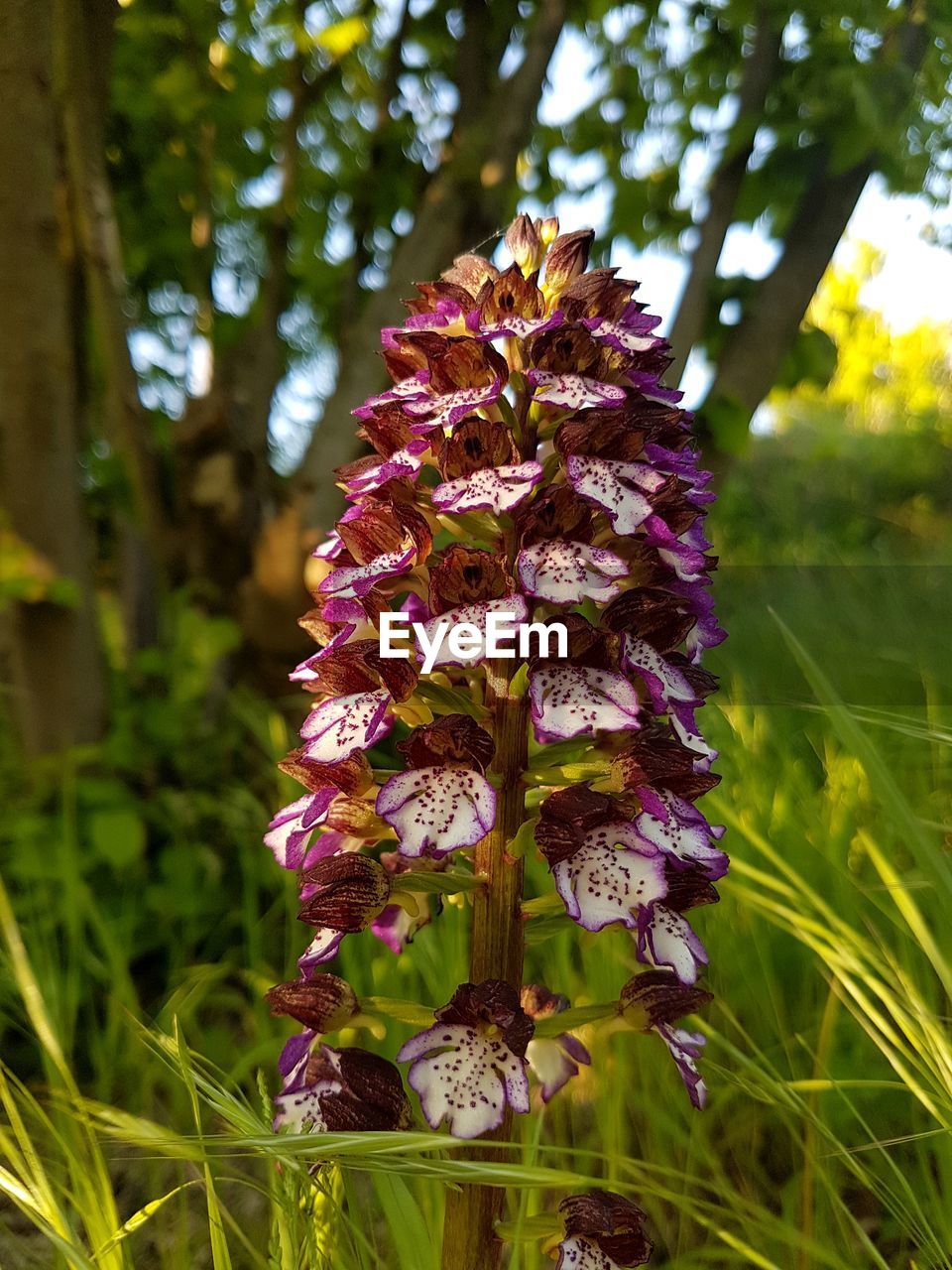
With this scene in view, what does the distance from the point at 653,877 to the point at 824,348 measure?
2.34 meters

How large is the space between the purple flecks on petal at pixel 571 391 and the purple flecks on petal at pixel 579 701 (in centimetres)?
26

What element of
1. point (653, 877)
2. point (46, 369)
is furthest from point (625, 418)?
point (46, 369)

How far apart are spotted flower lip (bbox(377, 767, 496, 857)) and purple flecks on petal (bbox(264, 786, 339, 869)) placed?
0.08 meters

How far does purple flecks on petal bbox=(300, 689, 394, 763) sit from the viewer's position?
913 millimetres

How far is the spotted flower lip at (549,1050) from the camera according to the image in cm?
104

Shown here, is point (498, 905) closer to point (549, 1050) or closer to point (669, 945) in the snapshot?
point (669, 945)

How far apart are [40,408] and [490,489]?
1.81 meters

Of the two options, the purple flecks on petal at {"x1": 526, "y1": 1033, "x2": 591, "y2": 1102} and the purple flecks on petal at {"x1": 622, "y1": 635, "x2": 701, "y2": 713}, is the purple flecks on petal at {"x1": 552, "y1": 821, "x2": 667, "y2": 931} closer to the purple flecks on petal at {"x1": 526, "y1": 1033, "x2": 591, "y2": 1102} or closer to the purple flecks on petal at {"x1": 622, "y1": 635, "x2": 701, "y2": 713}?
the purple flecks on petal at {"x1": 622, "y1": 635, "x2": 701, "y2": 713}

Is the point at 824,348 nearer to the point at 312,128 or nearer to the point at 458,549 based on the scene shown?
the point at 312,128

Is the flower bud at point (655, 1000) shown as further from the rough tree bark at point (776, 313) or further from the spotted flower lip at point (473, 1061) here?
the rough tree bark at point (776, 313)

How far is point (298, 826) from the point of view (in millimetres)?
1026

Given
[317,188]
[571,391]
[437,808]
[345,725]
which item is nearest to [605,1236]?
[437,808]

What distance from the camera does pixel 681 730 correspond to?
39.3 inches

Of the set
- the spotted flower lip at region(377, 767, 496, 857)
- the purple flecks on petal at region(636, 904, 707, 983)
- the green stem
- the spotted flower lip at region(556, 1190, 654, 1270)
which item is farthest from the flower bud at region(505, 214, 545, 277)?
the spotted flower lip at region(556, 1190, 654, 1270)
